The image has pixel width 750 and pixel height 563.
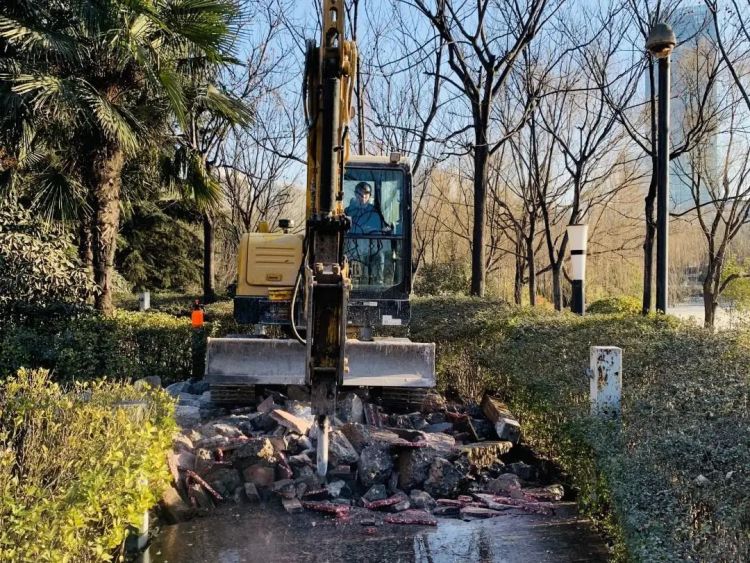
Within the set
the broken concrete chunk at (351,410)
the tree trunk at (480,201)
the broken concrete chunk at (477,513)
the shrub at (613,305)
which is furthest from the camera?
the shrub at (613,305)

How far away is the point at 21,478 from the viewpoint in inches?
154

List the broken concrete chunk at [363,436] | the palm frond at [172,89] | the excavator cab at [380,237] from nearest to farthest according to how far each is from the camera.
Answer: the broken concrete chunk at [363,436]
the excavator cab at [380,237]
the palm frond at [172,89]

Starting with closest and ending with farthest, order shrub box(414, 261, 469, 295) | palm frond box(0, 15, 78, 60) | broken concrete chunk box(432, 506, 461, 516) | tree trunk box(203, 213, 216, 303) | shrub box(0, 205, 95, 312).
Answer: broken concrete chunk box(432, 506, 461, 516) < palm frond box(0, 15, 78, 60) < shrub box(0, 205, 95, 312) < tree trunk box(203, 213, 216, 303) < shrub box(414, 261, 469, 295)

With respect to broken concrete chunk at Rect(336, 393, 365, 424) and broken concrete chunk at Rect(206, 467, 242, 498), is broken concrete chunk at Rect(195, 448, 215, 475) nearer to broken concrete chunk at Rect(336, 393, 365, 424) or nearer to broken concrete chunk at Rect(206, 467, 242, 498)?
broken concrete chunk at Rect(206, 467, 242, 498)

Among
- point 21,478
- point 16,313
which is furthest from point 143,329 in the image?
point 21,478

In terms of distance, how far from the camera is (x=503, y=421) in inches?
301

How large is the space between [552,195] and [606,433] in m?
18.6

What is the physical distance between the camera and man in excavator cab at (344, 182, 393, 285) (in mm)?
9422

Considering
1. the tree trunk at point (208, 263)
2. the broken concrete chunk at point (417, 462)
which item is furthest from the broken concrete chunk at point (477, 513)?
the tree trunk at point (208, 263)

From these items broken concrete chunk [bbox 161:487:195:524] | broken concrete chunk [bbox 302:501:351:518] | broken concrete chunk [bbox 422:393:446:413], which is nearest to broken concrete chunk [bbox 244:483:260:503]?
broken concrete chunk [bbox 302:501:351:518]

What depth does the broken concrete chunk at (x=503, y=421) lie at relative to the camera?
7.54 meters

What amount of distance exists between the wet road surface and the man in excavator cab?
4.08 m

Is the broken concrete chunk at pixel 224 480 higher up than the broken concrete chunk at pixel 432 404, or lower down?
lower down

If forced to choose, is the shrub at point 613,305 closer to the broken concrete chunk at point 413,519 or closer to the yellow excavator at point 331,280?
the yellow excavator at point 331,280
